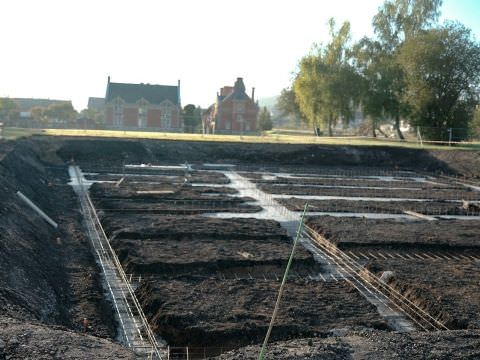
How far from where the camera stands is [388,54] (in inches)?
1711

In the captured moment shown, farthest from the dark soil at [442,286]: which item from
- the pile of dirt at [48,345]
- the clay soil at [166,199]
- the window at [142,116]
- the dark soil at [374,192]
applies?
the window at [142,116]

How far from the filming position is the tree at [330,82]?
43.3m

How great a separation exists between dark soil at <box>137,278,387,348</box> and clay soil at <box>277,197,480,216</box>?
8713mm

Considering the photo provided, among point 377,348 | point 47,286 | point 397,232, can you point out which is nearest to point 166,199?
point 397,232

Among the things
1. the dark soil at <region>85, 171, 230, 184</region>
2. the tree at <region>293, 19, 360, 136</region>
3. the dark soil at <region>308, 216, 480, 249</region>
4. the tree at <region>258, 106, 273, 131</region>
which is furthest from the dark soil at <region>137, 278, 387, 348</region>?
the tree at <region>258, 106, 273, 131</region>

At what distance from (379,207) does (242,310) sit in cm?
1189

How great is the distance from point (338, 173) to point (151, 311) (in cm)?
2337

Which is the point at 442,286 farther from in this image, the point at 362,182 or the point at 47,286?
the point at 362,182

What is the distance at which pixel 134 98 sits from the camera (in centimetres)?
6184

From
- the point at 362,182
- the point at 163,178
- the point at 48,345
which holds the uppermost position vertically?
the point at 163,178

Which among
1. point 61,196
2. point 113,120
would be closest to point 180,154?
point 61,196

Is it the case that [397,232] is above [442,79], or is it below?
below

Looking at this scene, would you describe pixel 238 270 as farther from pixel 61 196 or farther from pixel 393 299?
pixel 61 196

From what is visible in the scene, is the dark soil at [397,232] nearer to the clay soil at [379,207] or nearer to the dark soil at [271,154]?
the clay soil at [379,207]
